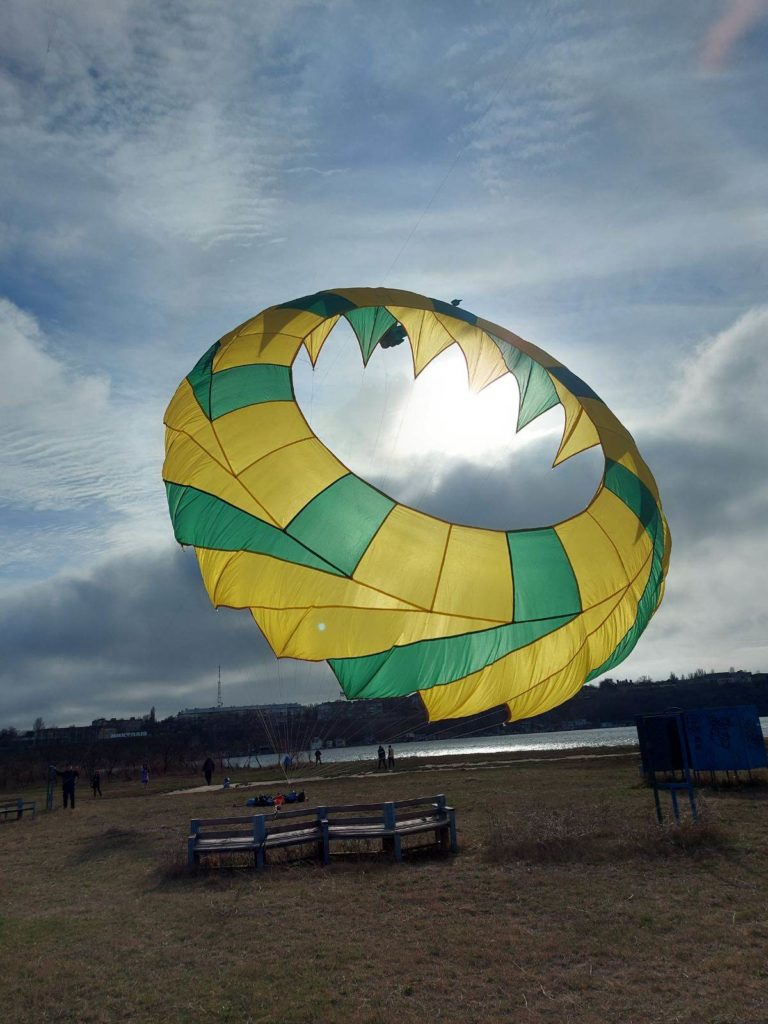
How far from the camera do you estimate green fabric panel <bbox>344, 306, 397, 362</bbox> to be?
10.8 m

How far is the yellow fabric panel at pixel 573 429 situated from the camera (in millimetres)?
10055

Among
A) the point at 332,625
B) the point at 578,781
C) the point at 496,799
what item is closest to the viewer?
the point at 332,625

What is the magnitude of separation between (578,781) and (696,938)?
39.9 feet

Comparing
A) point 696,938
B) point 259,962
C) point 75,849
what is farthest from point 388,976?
point 75,849

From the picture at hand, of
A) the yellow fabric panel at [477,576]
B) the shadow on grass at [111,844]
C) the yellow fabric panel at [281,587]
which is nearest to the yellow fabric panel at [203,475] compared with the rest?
the yellow fabric panel at [281,587]

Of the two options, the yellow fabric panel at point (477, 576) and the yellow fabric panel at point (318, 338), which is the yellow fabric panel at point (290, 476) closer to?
the yellow fabric panel at point (477, 576)

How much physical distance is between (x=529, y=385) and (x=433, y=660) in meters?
4.45

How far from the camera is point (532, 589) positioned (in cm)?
816

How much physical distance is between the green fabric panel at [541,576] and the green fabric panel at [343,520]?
1639 mm

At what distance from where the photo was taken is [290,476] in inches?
344

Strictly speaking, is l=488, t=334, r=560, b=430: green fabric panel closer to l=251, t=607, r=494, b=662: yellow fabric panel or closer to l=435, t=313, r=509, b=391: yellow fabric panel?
l=435, t=313, r=509, b=391: yellow fabric panel

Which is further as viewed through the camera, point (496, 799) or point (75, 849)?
point (496, 799)

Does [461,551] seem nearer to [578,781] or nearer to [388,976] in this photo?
[388,976]

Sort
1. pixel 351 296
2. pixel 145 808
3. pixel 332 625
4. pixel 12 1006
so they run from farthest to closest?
pixel 145 808 → pixel 351 296 → pixel 332 625 → pixel 12 1006
